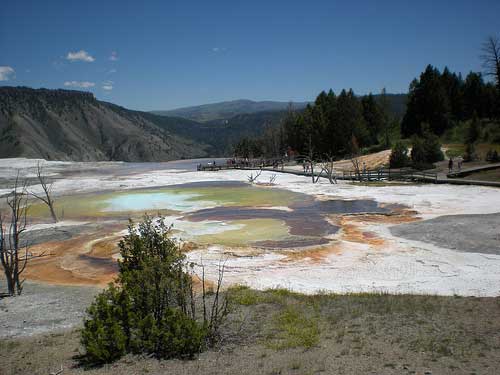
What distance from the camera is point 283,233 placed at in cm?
2427

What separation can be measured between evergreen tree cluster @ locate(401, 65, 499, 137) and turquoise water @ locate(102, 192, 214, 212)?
44524 millimetres

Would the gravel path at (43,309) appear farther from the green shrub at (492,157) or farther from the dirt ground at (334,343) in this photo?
the green shrub at (492,157)

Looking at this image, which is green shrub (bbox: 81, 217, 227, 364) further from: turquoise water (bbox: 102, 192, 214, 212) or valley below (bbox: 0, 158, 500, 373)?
turquoise water (bbox: 102, 192, 214, 212)

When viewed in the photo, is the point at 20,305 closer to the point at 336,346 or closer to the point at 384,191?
the point at 336,346

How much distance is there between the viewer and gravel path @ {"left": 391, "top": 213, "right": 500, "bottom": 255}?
62.0 ft

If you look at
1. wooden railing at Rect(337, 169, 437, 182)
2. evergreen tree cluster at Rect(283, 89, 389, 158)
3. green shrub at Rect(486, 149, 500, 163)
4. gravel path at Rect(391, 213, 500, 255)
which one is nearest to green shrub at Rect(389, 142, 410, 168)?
wooden railing at Rect(337, 169, 437, 182)

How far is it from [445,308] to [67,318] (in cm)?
1042

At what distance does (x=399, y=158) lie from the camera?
5544 cm

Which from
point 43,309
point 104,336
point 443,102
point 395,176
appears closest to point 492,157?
point 395,176

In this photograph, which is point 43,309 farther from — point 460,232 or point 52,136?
point 52,136

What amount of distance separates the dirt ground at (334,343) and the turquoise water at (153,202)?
943 inches

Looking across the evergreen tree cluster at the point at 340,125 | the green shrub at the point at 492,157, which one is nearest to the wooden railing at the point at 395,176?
the green shrub at the point at 492,157

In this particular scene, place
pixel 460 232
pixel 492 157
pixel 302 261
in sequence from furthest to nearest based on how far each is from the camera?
pixel 492 157 < pixel 460 232 < pixel 302 261

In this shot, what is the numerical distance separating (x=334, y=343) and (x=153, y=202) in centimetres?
3250
